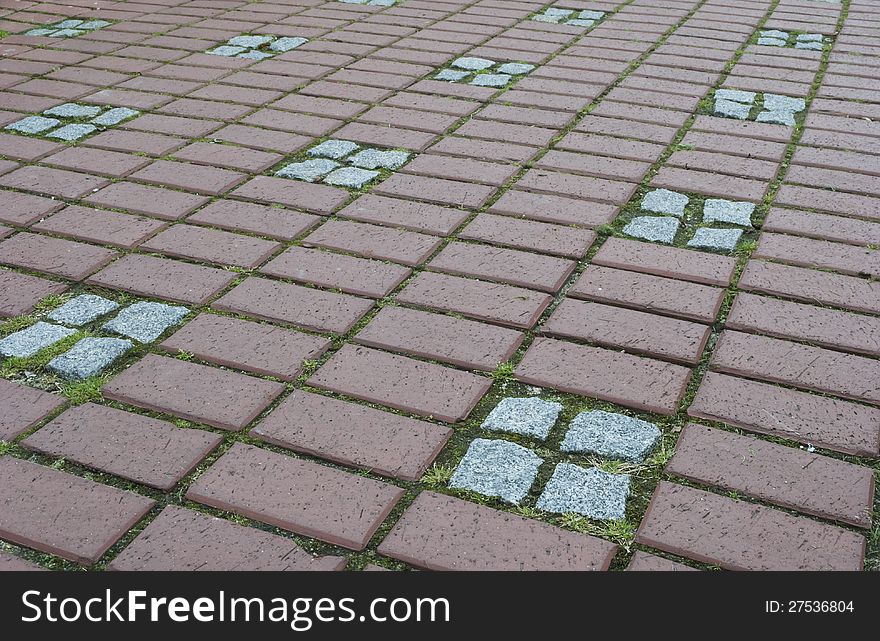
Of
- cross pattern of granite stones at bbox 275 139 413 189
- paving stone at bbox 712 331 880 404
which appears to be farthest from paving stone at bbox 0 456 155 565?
cross pattern of granite stones at bbox 275 139 413 189

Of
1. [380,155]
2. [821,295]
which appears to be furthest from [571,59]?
[821,295]

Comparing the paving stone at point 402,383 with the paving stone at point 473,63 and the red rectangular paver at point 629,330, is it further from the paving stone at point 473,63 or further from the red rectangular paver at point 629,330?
the paving stone at point 473,63

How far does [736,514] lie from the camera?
6.84 ft

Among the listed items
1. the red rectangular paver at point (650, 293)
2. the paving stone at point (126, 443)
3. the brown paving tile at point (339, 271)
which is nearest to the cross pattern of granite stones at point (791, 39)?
the red rectangular paver at point (650, 293)

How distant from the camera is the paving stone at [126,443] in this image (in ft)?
7.30

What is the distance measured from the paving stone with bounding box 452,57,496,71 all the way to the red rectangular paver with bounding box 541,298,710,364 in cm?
272

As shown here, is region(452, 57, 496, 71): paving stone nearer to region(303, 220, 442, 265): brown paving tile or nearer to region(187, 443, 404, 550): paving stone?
region(303, 220, 442, 265): brown paving tile

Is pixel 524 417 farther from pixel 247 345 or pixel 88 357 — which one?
pixel 88 357

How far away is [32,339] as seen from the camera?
272 centimetres

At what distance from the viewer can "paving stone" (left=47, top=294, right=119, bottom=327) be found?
2824 millimetres

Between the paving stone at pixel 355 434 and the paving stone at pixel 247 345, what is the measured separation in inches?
7.1

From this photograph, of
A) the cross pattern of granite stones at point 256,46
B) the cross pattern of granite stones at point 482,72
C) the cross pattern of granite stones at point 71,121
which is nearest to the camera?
the cross pattern of granite stones at point 71,121
